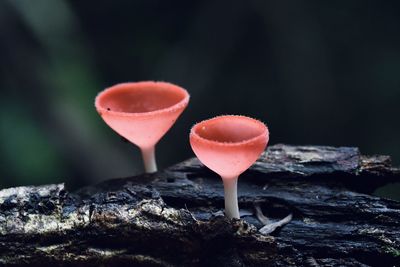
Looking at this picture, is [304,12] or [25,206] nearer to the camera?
[25,206]

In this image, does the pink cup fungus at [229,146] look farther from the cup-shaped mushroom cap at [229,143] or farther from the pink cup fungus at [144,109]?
the pink cup fungus at [144,109]

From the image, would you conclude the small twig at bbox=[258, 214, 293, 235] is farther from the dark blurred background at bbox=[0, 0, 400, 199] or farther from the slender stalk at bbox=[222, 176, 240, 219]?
the dark blurred background at bbox=[0, 0, 400, 199]

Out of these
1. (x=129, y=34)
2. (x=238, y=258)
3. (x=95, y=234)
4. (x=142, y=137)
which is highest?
(x=129, y=34)

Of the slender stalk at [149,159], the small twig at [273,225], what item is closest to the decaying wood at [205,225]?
the small twig at [273,225]

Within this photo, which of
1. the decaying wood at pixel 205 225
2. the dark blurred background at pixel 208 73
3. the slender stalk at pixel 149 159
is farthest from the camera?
the dark blurred background at pixel 208 73

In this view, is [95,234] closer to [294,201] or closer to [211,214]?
[211,214]

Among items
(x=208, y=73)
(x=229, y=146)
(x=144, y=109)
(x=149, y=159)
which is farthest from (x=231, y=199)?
(x=208, y=73)

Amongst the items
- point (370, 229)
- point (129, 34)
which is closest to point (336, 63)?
point (129, 34)
